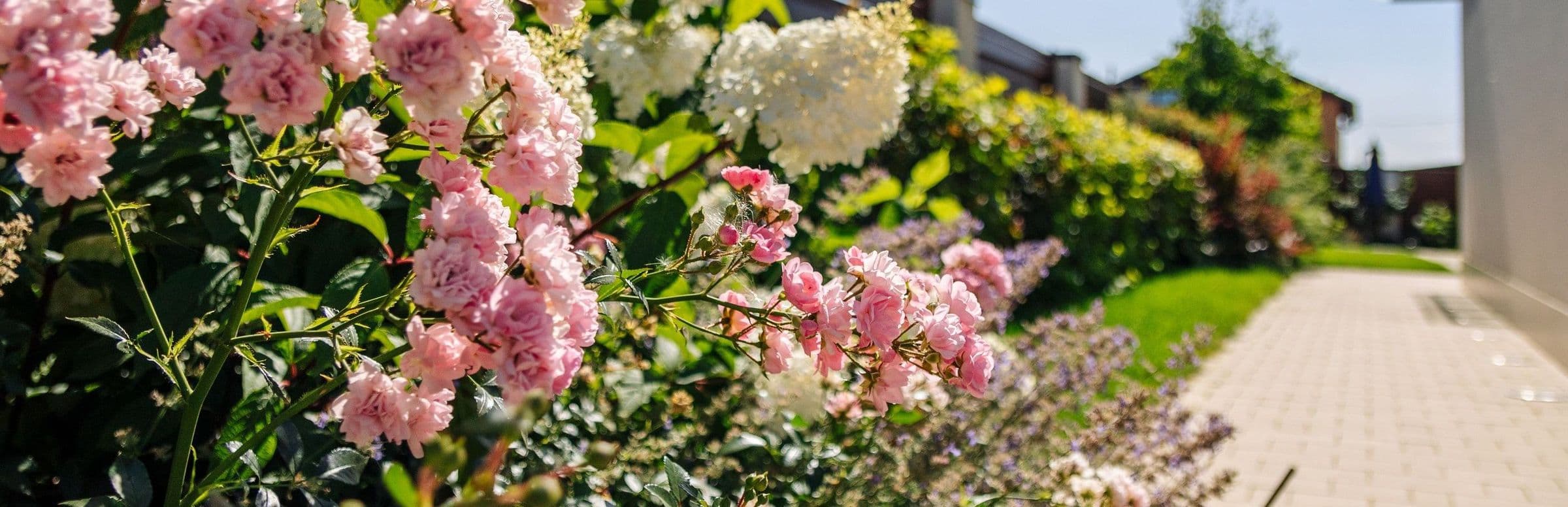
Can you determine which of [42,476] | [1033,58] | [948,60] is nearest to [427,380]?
[42,476]

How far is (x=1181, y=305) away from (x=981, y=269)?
5.89 metres

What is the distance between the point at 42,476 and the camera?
5.00 feet

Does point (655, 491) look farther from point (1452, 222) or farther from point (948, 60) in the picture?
point (1452, 222)

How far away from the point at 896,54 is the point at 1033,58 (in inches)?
451

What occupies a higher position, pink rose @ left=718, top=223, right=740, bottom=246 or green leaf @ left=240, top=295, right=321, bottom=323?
pink rose @ left=718, top=223, right=740, bottom=246

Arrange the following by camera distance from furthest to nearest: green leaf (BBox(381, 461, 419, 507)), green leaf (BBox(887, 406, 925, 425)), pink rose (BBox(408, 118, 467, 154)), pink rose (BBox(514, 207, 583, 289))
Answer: green leaf (BBox(887, 406, 925, 425)) < pink rose (BBox(408, 118, 467, 154)) < pink rose (BBox(514, 207, 583, 289)) < green leaf (BBox(381, 461, 419, 507))

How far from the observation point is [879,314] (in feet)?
3.47

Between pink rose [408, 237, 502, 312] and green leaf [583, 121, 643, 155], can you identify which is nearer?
pink rose [408, 237, 502, 312]

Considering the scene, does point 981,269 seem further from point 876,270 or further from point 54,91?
point 54,91

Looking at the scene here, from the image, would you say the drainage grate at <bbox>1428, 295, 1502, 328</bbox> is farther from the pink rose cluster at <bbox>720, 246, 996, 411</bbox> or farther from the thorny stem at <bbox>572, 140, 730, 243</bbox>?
the pink rose cluster at <bbox>720, 246, 996, 411</bbox>

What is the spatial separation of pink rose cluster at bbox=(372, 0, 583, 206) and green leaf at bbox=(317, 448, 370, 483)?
0.45 m

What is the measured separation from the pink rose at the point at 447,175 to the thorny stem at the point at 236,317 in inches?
3.9

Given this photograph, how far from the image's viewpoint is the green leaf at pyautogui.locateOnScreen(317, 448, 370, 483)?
46.5 inches

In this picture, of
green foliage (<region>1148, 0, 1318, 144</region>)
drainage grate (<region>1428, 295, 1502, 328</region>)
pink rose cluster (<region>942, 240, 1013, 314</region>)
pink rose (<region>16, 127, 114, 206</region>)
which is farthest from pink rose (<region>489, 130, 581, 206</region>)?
green foliage (<region>1148, 0, 1318, 144</region>)
